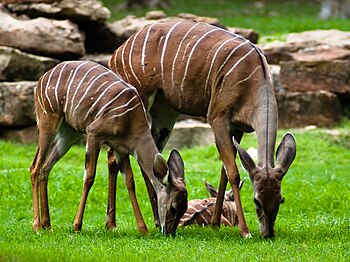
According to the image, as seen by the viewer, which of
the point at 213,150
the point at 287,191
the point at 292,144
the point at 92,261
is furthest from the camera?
the point at 213,150

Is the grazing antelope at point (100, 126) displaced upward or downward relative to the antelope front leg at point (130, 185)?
upward

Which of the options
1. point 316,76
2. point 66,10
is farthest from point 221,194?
point 316,76

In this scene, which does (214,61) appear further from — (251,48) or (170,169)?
(170,169)

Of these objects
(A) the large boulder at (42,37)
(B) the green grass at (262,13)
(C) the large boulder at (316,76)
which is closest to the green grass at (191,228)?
(C) the large boulder at (316,76)

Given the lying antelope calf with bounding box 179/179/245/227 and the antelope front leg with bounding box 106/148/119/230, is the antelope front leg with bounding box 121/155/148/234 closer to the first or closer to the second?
the antelope front leg with bounding box 106/148/119/230

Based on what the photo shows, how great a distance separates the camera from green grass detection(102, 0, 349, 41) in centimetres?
2122

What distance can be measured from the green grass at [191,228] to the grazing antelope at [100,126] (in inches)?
14.1

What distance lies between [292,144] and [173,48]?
1.71 meters

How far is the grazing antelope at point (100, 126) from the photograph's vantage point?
8430 mm

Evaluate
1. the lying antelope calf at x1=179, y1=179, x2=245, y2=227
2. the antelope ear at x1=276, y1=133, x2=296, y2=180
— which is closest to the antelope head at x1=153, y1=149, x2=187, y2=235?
the antelope ear at x1=276, y1=133, x2=296, y2=180

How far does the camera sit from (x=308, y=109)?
1597 cm

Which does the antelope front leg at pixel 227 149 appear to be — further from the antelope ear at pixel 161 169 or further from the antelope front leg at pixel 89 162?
the antelope front leg at pixel 89 162

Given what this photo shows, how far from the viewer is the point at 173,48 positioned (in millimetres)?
9180

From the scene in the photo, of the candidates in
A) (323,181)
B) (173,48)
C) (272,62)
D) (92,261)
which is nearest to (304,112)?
(272,62)
